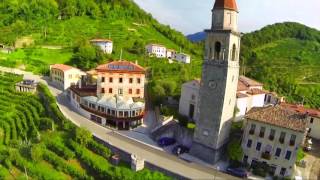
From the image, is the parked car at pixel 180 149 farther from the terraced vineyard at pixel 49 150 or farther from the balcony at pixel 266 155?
the balcony at pixel 266 155

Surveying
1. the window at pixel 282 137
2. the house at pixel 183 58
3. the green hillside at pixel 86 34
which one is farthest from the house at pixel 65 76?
the window at pixel 282 137

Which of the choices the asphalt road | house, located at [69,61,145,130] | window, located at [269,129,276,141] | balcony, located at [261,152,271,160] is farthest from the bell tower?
house, located at [69,61,145,130]

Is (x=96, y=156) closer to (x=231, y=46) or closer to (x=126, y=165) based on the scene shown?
(x=126, y=165)

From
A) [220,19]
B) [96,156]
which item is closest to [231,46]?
[220,19]

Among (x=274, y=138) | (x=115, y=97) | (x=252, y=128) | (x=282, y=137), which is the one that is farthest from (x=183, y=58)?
(x=282, y=137)

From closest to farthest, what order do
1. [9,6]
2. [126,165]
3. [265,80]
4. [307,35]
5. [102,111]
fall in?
[126,165] → [102,111] → [265,80] → [9,6] → [307,35]

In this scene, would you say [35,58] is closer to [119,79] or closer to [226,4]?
[119,79]

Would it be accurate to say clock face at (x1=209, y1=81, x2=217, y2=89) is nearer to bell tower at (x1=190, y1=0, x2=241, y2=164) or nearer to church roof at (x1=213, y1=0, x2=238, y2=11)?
bell tower at (x1=190, y1=0, x2=241, y2=164)
